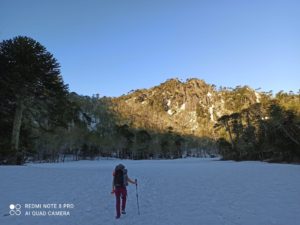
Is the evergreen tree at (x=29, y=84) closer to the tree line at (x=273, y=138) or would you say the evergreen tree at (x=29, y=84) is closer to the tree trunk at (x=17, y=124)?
the tree trunk at (x=17, y=124)

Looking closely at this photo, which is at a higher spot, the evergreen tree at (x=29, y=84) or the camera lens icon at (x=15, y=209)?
the evergreen tree at (x=29, y=84)

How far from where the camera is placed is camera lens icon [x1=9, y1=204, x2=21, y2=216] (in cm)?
974

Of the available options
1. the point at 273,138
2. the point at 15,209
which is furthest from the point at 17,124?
the point at 273,138

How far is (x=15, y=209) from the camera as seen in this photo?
10180mm

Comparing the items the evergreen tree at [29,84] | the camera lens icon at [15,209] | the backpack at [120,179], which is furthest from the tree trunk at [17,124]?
the backpack at [120,179]

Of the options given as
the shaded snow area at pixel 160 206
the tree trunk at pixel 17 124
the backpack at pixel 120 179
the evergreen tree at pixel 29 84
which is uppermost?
the evergreen tree at pixel 29 84

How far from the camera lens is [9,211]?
997 cm

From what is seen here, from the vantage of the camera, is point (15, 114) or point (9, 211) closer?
point (9, 211)

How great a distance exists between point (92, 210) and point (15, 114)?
22.1 meters

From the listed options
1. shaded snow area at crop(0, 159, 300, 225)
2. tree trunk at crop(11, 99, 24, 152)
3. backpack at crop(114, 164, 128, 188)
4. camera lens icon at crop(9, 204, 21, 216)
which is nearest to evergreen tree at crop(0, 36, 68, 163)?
tree trunk at crop(11, 99, 24, 152)

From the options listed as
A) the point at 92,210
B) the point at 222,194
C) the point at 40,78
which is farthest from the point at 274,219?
the point at 40,78

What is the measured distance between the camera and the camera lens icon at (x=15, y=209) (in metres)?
9.74

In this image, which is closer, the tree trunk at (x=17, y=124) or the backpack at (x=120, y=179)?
the backpack at (x=120, y=179)

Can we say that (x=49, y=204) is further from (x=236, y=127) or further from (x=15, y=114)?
(x=236, y=127)
